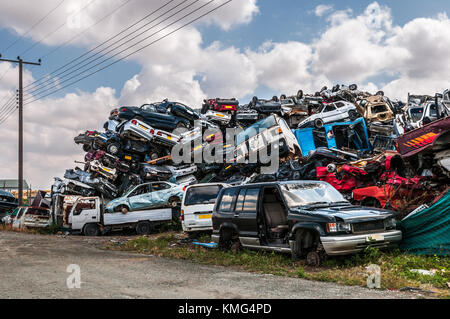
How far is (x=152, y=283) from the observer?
634 cm

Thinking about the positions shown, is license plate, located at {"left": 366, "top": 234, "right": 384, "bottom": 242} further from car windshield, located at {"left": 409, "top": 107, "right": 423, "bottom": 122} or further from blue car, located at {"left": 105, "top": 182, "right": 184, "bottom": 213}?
car windshield, located at {"left": 409, "top": 107, "right": 423, "bottom": 122}

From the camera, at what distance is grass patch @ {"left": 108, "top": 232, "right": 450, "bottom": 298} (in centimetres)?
609

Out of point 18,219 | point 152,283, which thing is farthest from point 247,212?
point 18,219

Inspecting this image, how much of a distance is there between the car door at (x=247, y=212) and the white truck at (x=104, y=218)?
298 inches

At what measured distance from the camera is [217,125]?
23.7 meters

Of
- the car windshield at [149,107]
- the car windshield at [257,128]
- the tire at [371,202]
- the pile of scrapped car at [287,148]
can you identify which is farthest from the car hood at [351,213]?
the car windshield at [149,107]

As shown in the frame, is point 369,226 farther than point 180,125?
No

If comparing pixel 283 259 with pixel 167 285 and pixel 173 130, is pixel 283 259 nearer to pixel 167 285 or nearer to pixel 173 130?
pixel 167 285

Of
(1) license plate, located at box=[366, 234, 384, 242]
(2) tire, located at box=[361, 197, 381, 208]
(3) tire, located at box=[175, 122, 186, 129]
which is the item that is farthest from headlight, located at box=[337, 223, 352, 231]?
(3) tire, located at box=[175, 122, 186, 129]

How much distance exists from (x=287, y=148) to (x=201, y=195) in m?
6.20

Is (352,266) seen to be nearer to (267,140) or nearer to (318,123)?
(267,140)

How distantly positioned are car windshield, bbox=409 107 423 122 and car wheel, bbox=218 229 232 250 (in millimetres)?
11918

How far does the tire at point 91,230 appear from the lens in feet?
58.2
